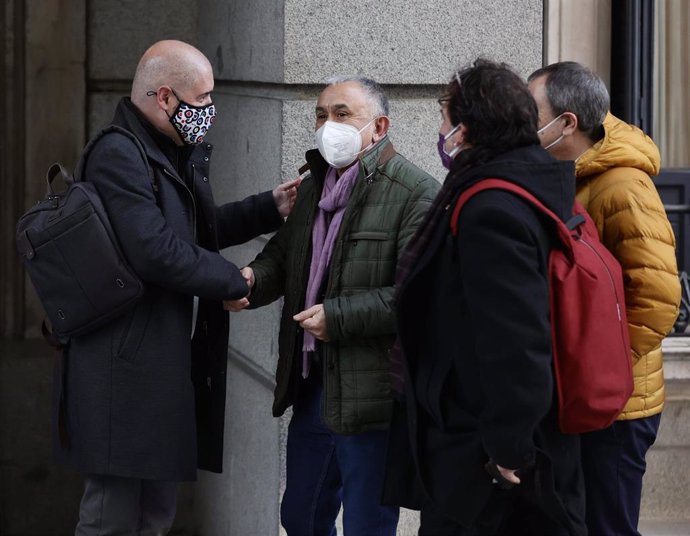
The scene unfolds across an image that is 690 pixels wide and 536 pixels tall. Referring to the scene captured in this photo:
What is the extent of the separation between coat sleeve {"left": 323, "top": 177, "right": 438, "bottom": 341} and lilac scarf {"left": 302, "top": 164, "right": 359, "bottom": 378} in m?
0.16

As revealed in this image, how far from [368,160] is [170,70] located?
2.11 ft

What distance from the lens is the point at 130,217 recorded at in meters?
3.74

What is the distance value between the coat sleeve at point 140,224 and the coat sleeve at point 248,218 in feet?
1.76

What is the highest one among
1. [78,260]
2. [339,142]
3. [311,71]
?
[311,71]

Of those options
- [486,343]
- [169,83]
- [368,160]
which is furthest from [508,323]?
[169,83]

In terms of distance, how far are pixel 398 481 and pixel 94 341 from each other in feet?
3.49

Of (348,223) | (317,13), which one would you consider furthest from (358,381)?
(317,13)

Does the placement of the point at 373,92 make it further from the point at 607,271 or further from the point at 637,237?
the point at 607,271

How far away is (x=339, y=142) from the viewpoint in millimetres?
3881

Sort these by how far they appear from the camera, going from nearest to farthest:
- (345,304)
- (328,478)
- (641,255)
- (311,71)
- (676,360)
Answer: (641,255)
(345,304)
(328,478)
(311,71)
(676,360)

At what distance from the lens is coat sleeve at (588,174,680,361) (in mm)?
3527

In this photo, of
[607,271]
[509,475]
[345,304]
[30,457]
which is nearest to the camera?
[509,475]

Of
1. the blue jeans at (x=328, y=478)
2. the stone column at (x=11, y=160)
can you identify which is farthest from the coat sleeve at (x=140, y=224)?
the stone column at (x=11, y=160)

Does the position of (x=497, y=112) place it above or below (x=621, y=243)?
above
